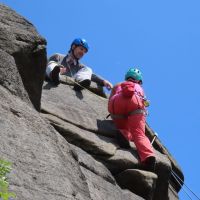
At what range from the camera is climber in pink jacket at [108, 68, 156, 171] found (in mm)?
8148

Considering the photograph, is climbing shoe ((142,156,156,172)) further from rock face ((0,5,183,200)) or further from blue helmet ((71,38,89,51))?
blue helmet ((71,38,89,51))

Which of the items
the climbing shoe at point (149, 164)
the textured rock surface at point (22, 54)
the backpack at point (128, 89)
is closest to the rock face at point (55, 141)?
the textured rock surface at point (22, 54)

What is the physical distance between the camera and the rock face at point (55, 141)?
15.6 ft

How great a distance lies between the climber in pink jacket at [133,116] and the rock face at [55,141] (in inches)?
7.3

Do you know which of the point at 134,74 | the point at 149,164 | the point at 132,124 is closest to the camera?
the point at 149,164

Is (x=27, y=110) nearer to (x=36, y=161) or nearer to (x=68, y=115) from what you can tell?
(x=36, y=161)

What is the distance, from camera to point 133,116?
28.4 feet

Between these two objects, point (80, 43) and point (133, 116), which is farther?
point (80, 43)

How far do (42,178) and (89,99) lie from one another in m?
6.46

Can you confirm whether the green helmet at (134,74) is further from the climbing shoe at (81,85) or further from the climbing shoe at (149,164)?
the climbing shoe at (149,164)

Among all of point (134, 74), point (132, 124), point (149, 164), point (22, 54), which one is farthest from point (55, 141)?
point (134, 74)

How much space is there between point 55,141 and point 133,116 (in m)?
3.08

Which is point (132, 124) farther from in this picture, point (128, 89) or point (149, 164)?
point (149, 164)

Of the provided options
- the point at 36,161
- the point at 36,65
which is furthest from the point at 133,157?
the point at 36,161
